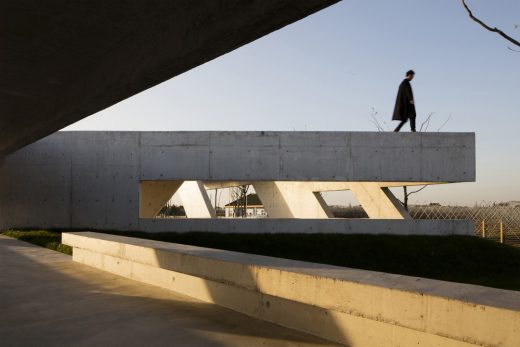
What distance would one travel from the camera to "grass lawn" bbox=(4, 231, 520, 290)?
13773 millimetres

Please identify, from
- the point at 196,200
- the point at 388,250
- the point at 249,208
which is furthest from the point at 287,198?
the point at 249,208

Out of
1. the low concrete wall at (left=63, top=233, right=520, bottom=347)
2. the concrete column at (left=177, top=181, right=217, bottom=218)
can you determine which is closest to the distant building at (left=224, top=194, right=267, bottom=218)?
the concrete column at (left=177, top=181, right=217, bottom=218)

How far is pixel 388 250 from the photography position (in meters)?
14.8

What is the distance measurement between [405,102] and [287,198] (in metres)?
8.14

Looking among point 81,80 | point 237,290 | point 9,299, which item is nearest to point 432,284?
point 237,290

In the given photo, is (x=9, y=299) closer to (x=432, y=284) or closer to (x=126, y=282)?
(x=126, y=282)

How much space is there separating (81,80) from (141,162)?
11.2m

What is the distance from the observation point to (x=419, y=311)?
3070 millimetres

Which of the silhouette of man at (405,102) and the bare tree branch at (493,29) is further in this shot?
the silhouette of man at (405,102)

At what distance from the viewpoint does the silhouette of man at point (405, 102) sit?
13416 millimetres

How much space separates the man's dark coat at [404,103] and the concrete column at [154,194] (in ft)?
30.4

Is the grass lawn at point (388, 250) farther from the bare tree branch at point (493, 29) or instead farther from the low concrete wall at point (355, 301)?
the bare tree branch at point (493, 29)

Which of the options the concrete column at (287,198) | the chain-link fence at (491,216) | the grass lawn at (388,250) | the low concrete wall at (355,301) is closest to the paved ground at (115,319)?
the low concrete wall at (355,301)

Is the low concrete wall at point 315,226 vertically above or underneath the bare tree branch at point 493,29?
underneath
